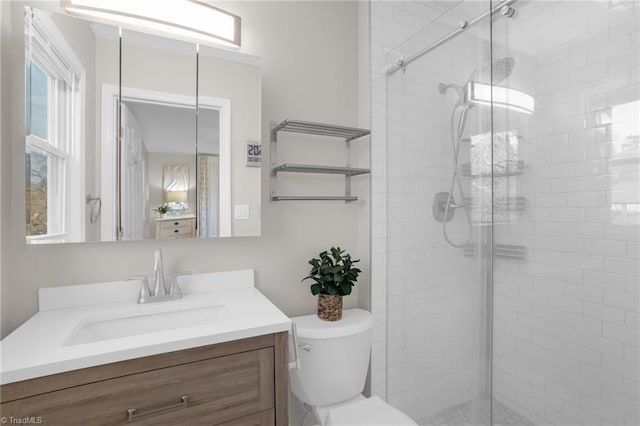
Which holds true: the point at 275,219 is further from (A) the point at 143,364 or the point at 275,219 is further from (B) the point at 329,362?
(A) the point at 143,364

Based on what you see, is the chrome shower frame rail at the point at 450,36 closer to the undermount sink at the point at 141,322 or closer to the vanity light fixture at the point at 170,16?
the vanity light fixture at the point at 170,16

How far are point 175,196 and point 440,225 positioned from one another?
122 cm

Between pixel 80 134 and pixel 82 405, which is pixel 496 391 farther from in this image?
pixel 80 134

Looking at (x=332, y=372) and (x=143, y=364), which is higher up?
(x=143, y=364)

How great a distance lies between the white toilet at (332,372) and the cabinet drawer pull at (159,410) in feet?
1.85

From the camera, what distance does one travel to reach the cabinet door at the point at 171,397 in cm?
89

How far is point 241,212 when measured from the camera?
1579 mm

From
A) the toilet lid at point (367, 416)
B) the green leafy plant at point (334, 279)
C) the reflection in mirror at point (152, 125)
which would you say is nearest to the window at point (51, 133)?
the reflection in mirror at point (152, 125)

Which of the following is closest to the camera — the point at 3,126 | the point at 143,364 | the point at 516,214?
the point at 143,364

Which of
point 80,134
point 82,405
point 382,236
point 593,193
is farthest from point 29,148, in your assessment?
point 593,193

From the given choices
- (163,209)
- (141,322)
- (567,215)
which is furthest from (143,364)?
(567,215)

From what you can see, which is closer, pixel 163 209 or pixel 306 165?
pixel 163 209

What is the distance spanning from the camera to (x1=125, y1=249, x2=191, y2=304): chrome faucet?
1369mm

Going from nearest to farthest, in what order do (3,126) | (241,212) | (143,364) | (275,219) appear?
(143,364), (3,126), (241,212), (275,219)
